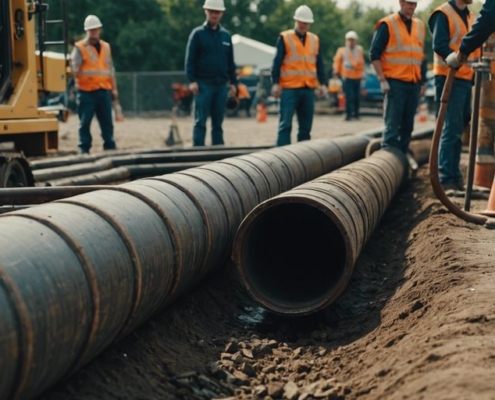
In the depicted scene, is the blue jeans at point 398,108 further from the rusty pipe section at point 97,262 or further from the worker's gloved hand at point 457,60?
the rusty pipe section at point 97,262

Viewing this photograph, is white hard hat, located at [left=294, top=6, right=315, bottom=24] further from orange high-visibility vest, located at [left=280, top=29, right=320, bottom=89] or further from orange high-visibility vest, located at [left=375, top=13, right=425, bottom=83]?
orange high-visibility vest, located at [left=375, top=13, right=425, bottom=83]

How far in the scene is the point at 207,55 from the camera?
40.5 feet

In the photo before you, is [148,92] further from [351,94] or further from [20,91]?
[20,91]

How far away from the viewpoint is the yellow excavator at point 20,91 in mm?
8844

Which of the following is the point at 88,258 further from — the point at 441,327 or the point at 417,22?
the point at 417,22

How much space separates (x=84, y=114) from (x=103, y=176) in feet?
9.66

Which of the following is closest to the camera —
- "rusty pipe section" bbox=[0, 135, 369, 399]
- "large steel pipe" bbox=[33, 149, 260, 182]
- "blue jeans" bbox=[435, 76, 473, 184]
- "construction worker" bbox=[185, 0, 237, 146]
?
"rusty pipe section" bbox=[0, 135, 369, 399]

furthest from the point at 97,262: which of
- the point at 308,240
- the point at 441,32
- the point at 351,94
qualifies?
the point at 351,94

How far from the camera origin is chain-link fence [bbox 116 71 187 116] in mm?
34281

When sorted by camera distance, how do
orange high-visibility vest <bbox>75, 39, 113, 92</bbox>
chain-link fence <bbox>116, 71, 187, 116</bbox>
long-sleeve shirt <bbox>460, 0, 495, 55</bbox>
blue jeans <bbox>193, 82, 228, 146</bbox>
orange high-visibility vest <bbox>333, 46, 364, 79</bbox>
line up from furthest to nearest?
1. chain-link fence <bbox>116, 71, 187, 116</bbox>
2. orange high-visibility vest <bbox>333, 46, 364, 79</bbox>
3. orange high-visibility vest <bbox>75, 39, 113, 92</bbox>
4. blue jeans <bbox>193, 82, 228, 146</bbox>
5. long-sleeve shirt <bbox>460, 0, 495, 55</bbox>

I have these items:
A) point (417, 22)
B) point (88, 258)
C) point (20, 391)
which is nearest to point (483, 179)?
point (417, 22)

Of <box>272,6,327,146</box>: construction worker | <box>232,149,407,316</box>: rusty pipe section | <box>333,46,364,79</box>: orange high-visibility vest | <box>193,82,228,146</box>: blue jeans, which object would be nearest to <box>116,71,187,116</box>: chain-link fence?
<box>333,46,364,79</box>: orange high-visibility vest

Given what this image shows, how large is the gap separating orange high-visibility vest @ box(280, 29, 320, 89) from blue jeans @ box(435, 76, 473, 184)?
315 centimetres

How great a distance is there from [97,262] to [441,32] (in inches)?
218
